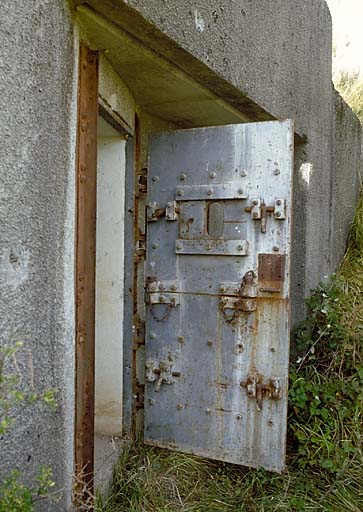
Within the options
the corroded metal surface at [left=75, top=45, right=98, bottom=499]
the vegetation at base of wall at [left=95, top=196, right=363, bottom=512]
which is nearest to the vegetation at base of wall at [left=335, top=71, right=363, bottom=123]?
the vegetation at base of wall at [left=95, top=196, right=363, bottom=512]

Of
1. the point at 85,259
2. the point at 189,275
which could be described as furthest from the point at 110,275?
the point at 85,259

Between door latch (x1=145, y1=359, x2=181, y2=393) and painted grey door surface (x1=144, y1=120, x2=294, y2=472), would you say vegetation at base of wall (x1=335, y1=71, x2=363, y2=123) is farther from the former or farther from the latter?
door latch (x1=145, y1=359, x2=181, y2=393)

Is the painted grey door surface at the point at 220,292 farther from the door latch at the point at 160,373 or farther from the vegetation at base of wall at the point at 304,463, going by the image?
the vegetation at base of wall at the point at 304,463

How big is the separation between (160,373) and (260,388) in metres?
0.61

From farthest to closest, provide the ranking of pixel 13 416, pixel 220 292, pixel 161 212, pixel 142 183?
pixel 142 183 → pixel 161 212 → pixel 220 292 → pixel 13 416

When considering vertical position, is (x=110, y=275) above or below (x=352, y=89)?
below

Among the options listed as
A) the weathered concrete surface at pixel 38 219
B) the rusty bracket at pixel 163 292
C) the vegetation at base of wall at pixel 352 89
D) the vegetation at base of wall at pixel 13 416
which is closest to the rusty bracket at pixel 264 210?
the rusty bracket at pixel 163 292

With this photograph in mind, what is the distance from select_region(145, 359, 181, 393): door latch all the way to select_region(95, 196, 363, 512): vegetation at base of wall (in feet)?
1.50

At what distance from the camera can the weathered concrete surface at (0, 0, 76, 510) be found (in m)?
1.34

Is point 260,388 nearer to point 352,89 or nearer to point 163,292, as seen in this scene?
point 163,292

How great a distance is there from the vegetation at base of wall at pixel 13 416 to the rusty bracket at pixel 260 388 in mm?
1341

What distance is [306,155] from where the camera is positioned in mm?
3520

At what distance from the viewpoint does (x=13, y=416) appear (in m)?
1.37

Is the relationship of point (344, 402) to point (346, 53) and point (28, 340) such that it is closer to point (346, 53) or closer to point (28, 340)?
point (28, 340)
